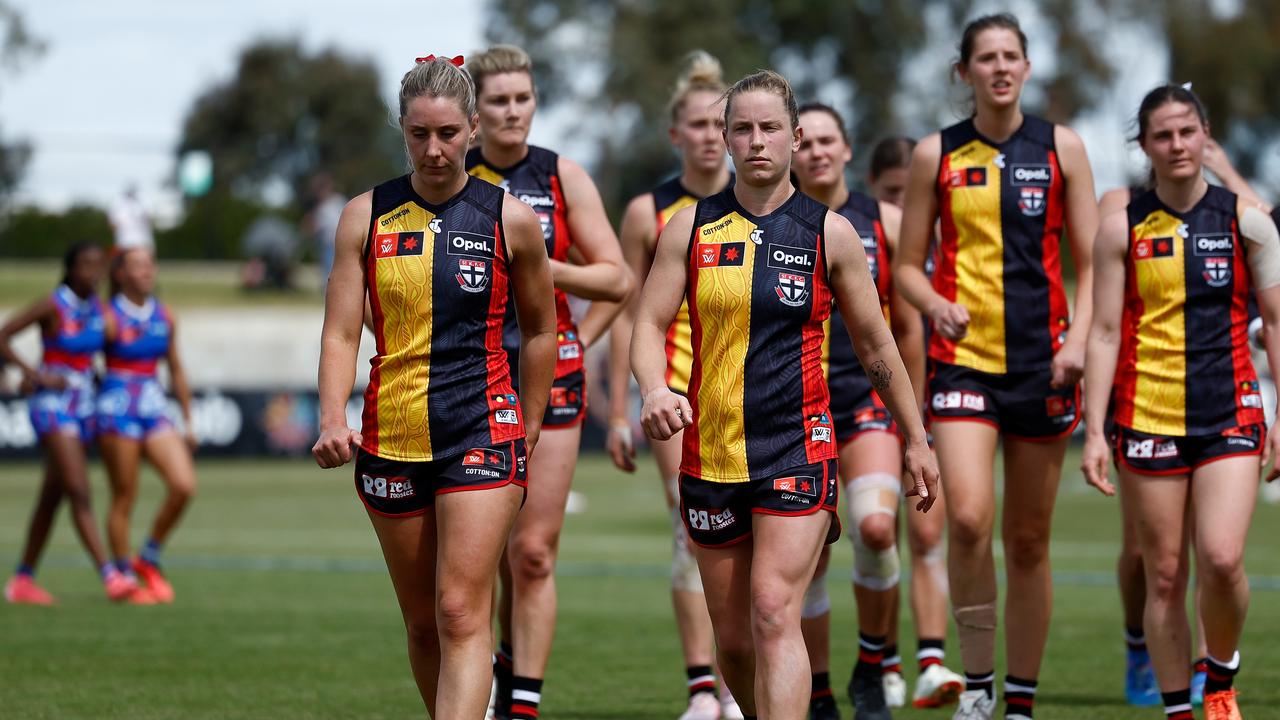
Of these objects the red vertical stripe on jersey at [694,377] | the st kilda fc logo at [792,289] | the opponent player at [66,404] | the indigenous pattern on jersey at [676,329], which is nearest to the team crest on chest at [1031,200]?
the indigenous pattern on jersey at [676,329]

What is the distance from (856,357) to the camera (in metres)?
7.68

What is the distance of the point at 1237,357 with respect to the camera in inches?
260

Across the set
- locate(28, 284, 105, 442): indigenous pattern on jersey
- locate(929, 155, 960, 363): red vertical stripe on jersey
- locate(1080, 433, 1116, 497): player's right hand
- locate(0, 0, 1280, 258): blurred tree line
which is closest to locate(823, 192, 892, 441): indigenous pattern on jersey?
locate(929, 155, 960, 363): red vertical stripe on jersey

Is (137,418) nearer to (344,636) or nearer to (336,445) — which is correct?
(344,636)

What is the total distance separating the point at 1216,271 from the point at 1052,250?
2.44 ft

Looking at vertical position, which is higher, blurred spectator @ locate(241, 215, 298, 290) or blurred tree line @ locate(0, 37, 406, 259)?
blurred tree line @ locate(0, 37, 406, 259)

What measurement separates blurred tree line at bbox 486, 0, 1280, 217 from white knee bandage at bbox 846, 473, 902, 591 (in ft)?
134

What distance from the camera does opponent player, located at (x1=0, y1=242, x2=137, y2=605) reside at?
12148 millimetres

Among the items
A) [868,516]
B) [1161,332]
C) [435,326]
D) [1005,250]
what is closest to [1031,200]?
[1005,250]

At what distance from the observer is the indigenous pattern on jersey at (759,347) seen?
555cm

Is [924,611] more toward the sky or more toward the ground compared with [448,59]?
more toward the ground

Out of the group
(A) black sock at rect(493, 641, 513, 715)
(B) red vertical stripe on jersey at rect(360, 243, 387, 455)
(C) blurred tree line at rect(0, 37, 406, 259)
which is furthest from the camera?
(C) blurred tree line at rect(0, 37, 406, 259)

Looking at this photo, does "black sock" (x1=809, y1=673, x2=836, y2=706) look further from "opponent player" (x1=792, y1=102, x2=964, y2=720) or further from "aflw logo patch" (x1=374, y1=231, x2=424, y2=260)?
"aflw logo patch" (x1=374, y1=231, x2=424, y2=260)

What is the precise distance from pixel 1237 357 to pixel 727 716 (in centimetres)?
267
